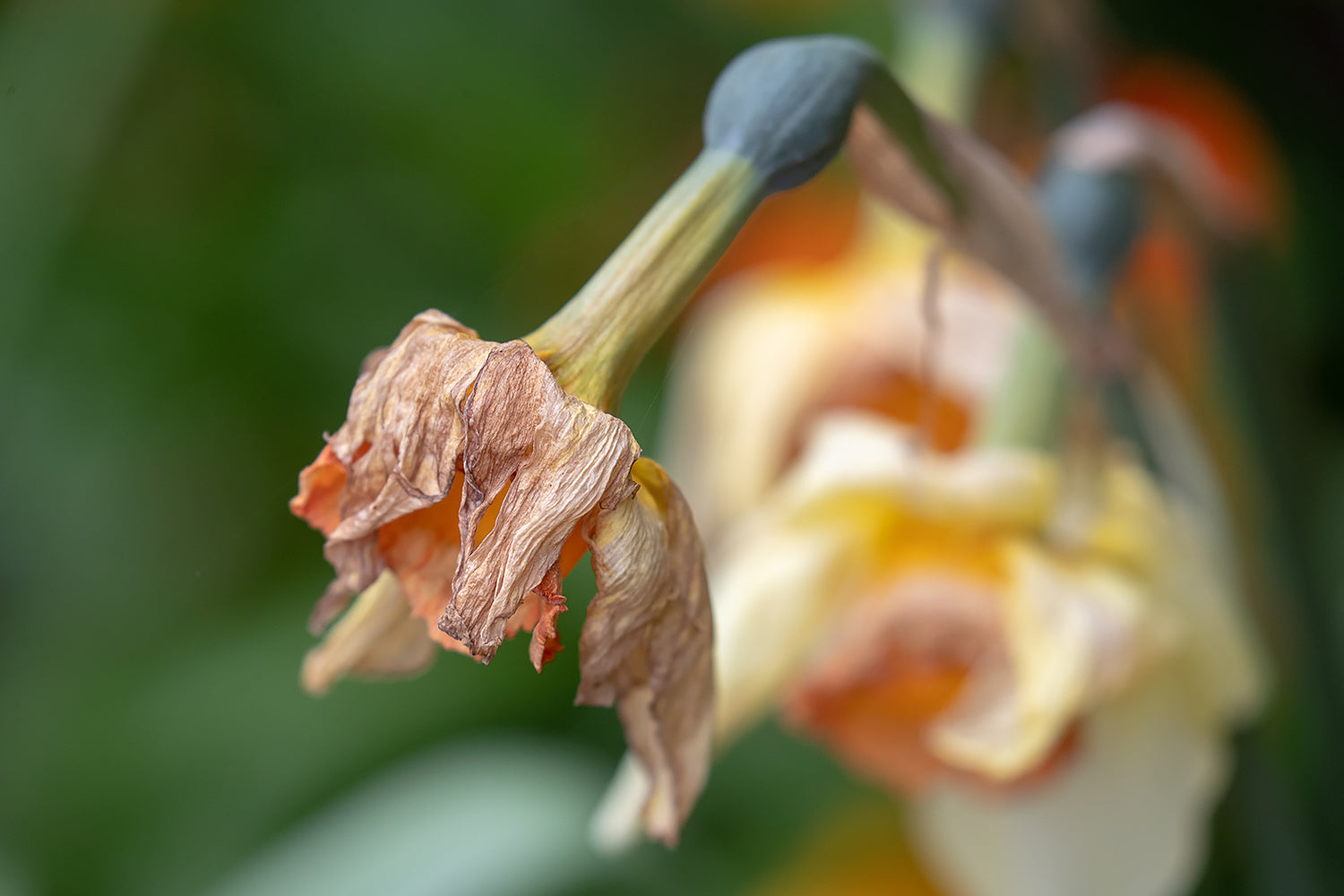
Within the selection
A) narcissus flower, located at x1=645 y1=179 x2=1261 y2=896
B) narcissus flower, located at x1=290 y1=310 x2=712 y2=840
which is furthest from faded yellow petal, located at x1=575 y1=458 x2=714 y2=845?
narcissus flower, located at x1=645 y1=179 x2=1261 y2=896

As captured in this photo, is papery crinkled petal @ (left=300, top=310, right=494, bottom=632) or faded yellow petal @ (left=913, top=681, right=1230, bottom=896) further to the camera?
faded yellow petal @ (left=913, top=681, right=1230, bottom=896)

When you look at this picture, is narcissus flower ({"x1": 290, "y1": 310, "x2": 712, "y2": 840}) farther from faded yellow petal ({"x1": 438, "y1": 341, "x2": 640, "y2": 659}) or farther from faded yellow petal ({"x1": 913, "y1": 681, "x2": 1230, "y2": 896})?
faded yellow petal ({"x1": 913, "y1": 681, "x2": 1230, "y2": 896})

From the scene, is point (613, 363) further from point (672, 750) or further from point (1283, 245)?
point (1283, 245)

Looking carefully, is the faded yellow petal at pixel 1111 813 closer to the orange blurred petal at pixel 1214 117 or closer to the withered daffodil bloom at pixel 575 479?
the withered daffodil bloom at pixel 575 479

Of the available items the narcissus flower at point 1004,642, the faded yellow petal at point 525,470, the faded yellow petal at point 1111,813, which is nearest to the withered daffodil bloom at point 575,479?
the faded yellow petal at point 525,470

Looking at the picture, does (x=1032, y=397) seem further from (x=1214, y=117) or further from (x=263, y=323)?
(x=263, y=323)

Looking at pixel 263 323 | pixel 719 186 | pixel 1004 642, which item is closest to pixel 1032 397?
pixel 1004 642

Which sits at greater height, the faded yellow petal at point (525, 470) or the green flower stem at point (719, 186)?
the green flower stem at point (719, 186)

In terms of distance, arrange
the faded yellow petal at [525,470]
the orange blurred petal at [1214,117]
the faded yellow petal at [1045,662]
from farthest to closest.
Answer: the orange blurred petal at [1214,117], the faded yellow petal at [1045,662], the faded yellow petal at [525,470]
